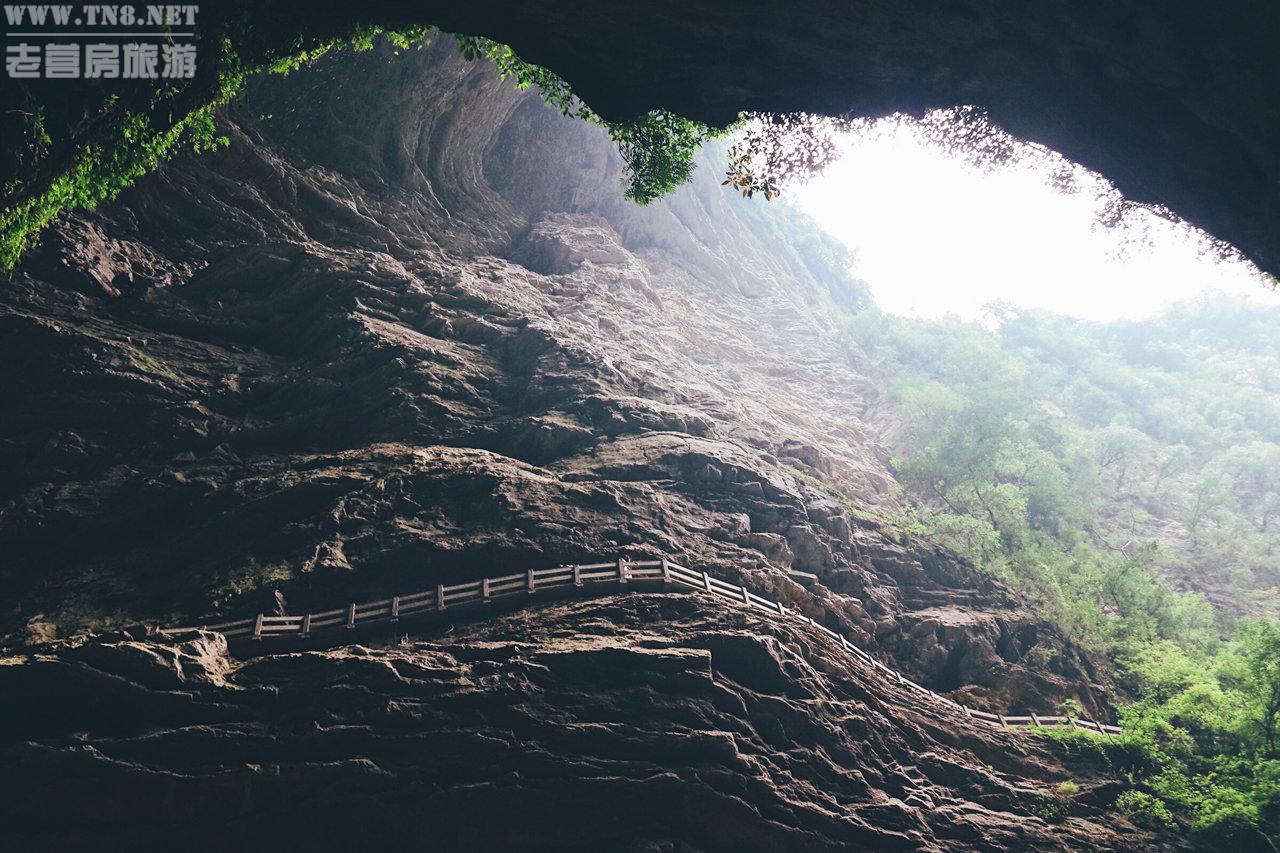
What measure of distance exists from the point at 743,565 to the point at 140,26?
15662 mm

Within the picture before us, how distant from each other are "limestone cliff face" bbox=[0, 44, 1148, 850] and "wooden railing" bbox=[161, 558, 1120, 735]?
718mm

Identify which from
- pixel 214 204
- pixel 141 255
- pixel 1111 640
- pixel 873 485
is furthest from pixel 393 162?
pixel 1111 640

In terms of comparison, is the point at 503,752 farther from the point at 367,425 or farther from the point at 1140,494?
the point at 1140,494

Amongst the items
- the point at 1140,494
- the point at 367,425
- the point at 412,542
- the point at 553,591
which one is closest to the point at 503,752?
the point at 553,591

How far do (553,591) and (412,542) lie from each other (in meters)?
3.53

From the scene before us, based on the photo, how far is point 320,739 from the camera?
35.9 ft

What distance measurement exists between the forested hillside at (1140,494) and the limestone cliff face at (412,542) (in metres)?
2.51

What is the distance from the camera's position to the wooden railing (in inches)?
534

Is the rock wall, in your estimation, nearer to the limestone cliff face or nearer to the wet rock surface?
the limestone cliff face

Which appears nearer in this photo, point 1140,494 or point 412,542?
point 412,542

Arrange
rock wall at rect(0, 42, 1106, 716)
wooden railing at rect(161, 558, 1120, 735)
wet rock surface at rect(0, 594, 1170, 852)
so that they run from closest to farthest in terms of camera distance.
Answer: wet rock surface at rect(0, 594, 1170, 852) → wooden railing at rect(161, 558, 1120, 735) → rock wall at rect(0, 42, 1106, 716)

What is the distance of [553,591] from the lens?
15.2 m

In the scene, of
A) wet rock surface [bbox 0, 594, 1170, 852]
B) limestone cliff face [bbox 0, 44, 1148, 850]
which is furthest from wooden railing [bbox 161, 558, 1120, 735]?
limestone cliff face [bbox 0, 44, 1148, 850]

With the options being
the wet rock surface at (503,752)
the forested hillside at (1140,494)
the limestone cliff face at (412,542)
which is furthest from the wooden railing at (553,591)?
the forested hillside at (1140,494)
